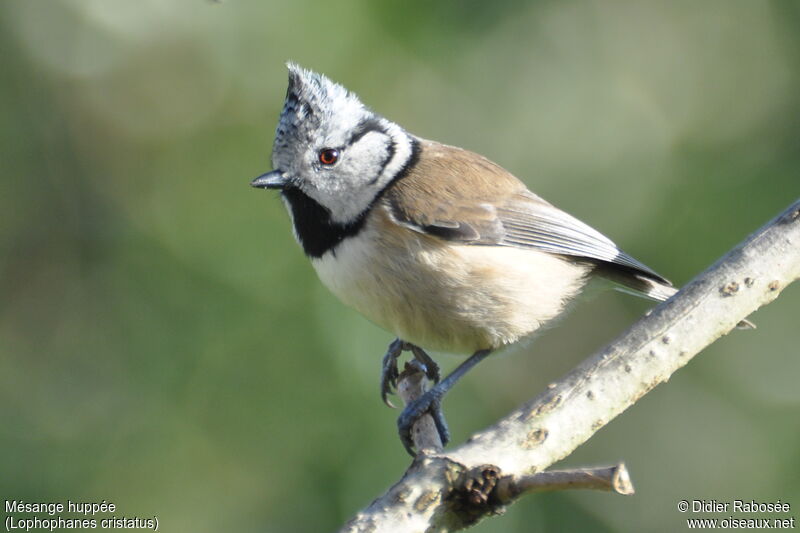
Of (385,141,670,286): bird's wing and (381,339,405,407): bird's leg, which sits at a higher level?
(385,141,670,286): bird's wing

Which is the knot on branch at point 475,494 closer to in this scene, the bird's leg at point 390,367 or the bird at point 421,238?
the bird at point 421,238

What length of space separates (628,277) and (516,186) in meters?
0.63

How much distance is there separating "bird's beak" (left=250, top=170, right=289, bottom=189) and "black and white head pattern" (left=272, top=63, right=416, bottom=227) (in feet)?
0.07

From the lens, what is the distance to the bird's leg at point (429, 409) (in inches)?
129

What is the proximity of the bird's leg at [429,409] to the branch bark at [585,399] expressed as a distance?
88cm

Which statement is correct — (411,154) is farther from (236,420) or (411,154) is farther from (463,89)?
(236,420)

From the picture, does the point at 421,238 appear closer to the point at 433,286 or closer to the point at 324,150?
the point at 433,286

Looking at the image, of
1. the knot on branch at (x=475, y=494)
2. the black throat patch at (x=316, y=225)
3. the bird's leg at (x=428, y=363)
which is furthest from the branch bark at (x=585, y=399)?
the bird's leg at (x=428, y=363)

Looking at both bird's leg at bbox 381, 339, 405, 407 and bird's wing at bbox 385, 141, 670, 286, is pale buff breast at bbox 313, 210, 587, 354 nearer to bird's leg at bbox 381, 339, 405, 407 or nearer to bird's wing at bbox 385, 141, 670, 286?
bird's wing at bbox 385, 141, 670, 286

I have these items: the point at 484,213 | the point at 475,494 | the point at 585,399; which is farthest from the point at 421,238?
the point at 475,494

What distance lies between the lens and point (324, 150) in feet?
11.3

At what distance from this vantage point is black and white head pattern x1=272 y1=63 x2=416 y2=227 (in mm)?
3395

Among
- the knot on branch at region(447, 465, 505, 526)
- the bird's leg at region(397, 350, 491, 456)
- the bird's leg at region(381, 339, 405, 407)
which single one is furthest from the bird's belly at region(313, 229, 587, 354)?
the knot on branch at region(447, 465, 505, 526)

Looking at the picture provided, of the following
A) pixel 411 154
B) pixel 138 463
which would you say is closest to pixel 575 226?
pixel 411 154
